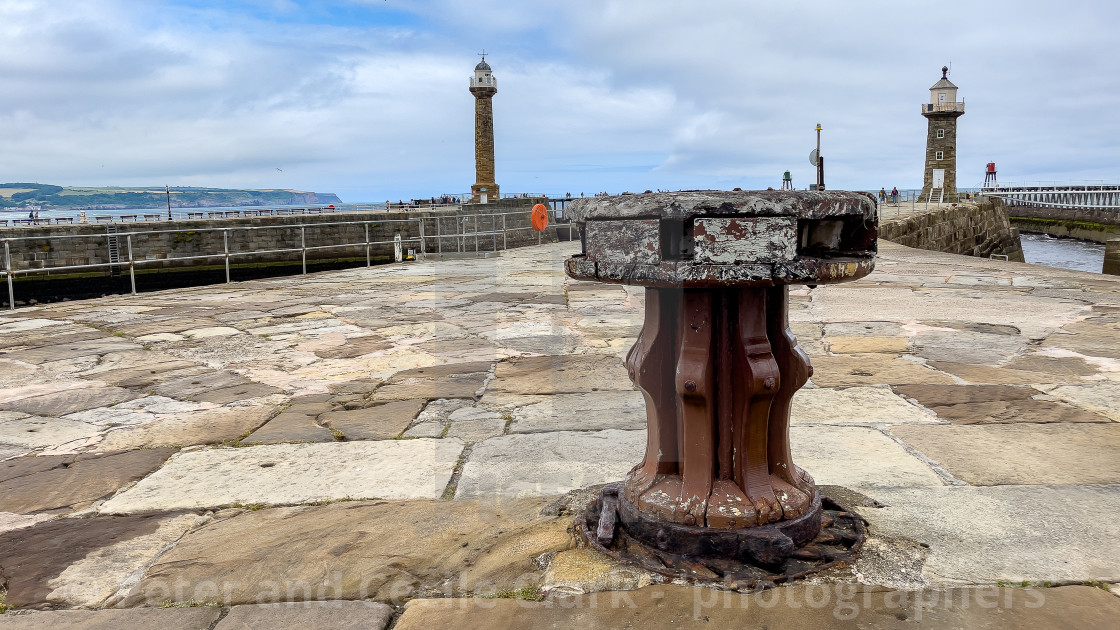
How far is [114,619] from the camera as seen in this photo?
1.80 metres

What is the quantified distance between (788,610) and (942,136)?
174ft

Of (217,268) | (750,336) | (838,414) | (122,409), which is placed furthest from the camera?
(217,268)

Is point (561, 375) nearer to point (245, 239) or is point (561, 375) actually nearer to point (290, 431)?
point (290, 431)

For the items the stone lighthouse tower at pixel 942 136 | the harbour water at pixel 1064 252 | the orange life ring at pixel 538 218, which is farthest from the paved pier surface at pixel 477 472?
the stone lighthouse tower at pixel 942 136

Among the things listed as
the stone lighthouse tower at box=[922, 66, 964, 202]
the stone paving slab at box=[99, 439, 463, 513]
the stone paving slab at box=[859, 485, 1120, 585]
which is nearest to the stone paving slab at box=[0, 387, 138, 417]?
the stone paving slab at box=[99, 439, 463, 513]

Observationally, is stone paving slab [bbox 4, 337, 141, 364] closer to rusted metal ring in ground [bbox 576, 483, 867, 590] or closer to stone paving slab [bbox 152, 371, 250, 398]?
stone paving slab [bbox 152, 371, 250, 398]

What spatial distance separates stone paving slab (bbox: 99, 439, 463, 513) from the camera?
262cm

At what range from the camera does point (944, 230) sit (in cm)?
2797

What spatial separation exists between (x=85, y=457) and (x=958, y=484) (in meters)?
3.46

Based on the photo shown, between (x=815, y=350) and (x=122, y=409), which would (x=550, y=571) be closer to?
(x=122, y=409)

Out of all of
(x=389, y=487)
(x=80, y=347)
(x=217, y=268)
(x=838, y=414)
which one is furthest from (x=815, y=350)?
(x=217, y=268)

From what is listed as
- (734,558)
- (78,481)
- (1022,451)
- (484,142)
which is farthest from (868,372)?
(484,142)

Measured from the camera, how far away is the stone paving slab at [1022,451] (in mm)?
2574

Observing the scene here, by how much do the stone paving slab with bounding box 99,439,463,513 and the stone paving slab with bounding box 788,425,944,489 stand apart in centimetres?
140
